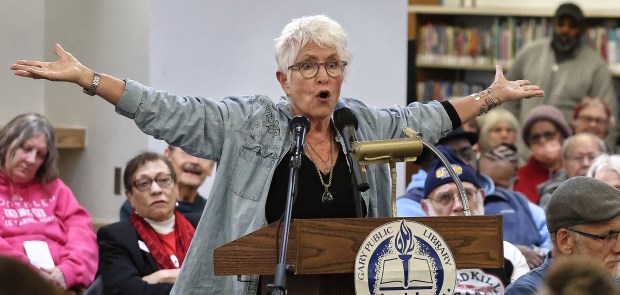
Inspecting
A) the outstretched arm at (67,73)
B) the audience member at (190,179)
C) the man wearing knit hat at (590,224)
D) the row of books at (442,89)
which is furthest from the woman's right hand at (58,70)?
the row of books at (442,89)

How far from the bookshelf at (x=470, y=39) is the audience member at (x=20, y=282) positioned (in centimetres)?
737

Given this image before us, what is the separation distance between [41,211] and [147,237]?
0.61 m

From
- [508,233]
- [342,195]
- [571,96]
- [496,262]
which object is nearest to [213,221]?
[342,195]

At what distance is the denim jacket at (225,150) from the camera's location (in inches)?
116

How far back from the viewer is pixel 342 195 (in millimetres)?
3016

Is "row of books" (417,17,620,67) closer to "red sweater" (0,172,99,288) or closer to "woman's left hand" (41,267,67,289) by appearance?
"red sweater" (0,172,99,288)

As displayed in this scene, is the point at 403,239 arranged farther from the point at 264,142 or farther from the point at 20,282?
the point at 20,282

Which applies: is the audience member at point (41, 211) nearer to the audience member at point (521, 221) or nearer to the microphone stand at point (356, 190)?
the audience member at point (521, 221)

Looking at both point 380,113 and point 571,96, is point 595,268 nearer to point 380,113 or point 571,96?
point 380,113

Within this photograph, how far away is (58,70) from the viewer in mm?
2793

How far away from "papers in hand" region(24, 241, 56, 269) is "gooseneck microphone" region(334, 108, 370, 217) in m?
1.98

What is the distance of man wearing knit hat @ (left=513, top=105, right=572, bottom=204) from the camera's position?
254 inches

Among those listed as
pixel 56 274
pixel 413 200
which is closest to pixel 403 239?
pixel 413 200

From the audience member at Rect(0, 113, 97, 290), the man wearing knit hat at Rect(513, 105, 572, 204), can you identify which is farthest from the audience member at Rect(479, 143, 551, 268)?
the audience member at Rect(0, 113, 97, 290)
